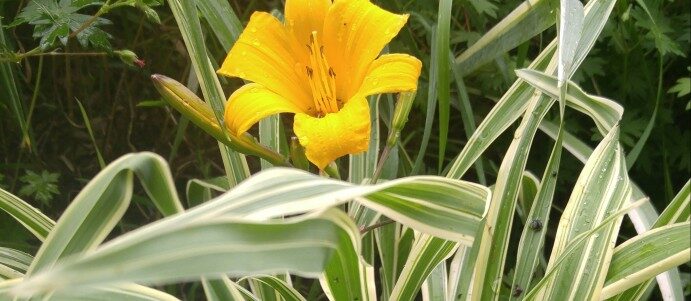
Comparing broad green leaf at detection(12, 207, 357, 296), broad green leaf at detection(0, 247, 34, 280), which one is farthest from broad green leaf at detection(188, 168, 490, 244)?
broad green leaf at detection(0, 247, 34, 280)

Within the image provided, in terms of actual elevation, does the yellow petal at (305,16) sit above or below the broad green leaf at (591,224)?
above

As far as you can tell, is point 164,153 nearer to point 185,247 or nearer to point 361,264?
point 361,264

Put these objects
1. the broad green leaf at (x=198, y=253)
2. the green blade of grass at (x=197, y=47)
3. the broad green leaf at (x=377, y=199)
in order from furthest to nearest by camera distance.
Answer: the green blade of grass at (x=197, y=47) < the broad green leaf at (x=377, y=199) < the broad green leaf at (x=198, y=253)

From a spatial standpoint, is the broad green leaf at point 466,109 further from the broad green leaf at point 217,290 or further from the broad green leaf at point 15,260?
the broad green leaf at point 15,260

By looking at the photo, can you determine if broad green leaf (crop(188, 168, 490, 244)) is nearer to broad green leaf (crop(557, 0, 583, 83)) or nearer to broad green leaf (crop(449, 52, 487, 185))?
broad green leaf (crop(557, 0, 583, 83))

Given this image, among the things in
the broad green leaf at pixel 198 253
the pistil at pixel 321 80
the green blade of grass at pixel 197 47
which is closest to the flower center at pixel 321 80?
the pistil at pixel 321 80
